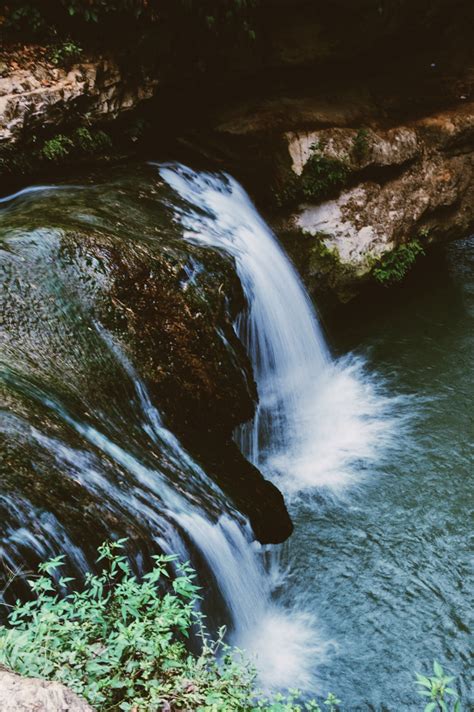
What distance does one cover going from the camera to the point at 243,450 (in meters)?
5.55

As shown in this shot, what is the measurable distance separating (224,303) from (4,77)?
9.52 ft

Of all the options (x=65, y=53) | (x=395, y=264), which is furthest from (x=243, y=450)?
(x=65, y=53)

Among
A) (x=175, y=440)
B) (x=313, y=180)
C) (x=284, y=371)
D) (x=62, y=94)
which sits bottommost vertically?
(x=284, y=371)

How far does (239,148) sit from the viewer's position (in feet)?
23.6

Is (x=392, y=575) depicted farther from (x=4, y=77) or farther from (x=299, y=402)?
(x=4, y=77)

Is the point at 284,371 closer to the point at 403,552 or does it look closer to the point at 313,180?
the point at 403,552

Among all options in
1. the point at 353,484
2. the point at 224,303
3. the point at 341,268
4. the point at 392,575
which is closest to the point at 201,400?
the point at 224,303

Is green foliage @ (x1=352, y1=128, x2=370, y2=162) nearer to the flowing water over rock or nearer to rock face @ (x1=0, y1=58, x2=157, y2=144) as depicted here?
the flowing water over rock

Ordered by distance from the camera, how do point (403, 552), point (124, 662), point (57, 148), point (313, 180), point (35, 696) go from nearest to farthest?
point (35, 696), point (124, 662), point (403, 552), point (57, 148), point (313, 180)

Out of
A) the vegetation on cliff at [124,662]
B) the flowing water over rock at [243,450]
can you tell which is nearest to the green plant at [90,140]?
the flowing water over rock at [243,450]

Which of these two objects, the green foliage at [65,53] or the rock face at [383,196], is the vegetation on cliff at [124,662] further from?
the green foliage at [65,53]

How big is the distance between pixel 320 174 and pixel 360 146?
0.61 m

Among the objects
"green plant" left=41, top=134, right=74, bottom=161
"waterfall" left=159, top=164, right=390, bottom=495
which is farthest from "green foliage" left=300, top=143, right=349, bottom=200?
"green plant" left=41, top=134, right=74, bottom=161

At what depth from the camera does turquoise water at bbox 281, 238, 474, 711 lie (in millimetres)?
3975
